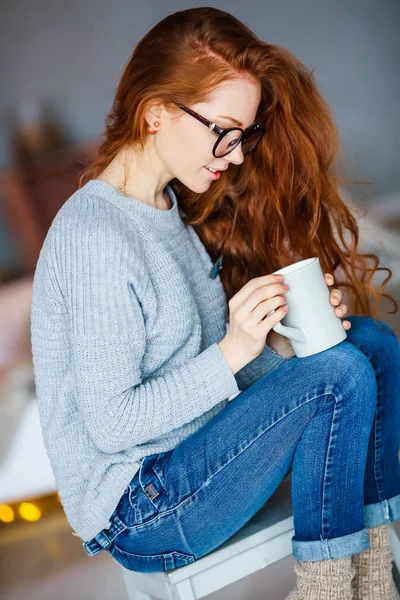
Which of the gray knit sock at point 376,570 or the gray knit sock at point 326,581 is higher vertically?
the gray knit sock at point 326,581

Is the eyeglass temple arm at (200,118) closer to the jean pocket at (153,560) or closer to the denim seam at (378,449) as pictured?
the denim seam at (378,449)

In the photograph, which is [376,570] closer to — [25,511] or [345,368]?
[345,368]

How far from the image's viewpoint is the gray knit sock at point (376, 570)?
3.69 ft

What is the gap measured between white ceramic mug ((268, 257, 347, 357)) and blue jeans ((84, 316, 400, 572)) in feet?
0.06

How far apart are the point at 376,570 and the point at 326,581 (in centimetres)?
12

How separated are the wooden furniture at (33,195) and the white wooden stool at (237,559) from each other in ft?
4.49

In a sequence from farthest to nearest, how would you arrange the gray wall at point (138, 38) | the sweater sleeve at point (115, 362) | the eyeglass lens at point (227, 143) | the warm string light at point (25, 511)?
1. the warm string light at point (25, 511)
2. the gray wall at point (138, 38)
3. the eyeglass lens at point (227, 143)
4. the sweater sleeve at point (115, 362)

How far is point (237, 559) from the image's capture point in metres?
1.14

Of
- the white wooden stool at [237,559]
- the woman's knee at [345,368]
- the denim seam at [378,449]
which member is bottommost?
the white wooden stool at [237,559]

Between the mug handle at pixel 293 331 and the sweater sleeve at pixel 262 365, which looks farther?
the sweater sleeve at pixel 262 365

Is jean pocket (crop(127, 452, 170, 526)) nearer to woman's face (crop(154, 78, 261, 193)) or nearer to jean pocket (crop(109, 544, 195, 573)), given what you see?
jean pocket (crop(109, 544, 195, 573))

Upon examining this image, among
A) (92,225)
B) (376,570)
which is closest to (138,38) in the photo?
(92,225)

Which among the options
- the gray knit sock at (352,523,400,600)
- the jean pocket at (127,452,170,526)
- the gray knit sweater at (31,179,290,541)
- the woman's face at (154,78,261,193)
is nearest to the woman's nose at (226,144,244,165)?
the woman's face at (154,78,261,193)

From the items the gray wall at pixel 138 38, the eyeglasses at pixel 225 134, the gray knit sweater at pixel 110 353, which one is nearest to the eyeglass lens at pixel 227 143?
the eyeglasses at pixel 225 134
